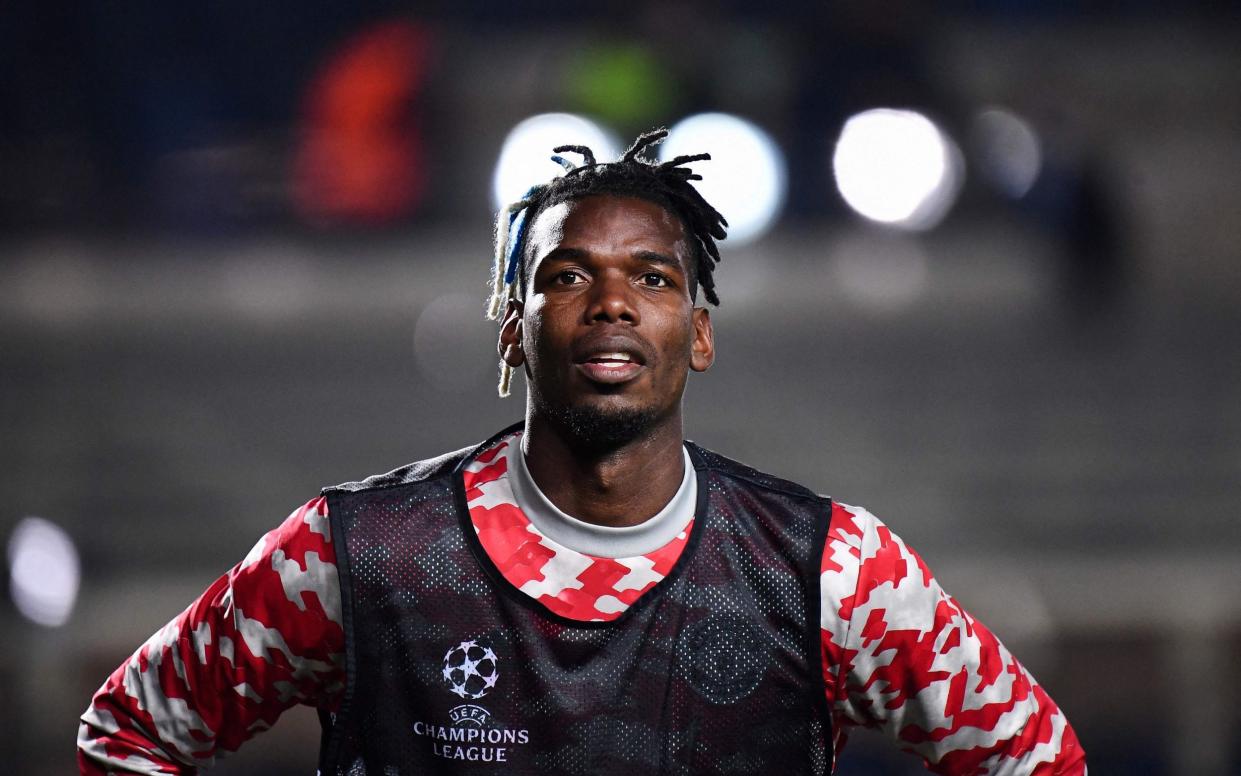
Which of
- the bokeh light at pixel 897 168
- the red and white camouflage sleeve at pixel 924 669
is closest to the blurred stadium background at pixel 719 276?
the bokeh light at pixel 897 168

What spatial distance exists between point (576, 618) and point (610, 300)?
1.50 ft

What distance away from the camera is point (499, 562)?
2189mm

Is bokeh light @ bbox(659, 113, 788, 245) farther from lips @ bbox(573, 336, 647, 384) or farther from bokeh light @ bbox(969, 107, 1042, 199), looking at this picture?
lips @ bbox(573, 336, 647, 384)

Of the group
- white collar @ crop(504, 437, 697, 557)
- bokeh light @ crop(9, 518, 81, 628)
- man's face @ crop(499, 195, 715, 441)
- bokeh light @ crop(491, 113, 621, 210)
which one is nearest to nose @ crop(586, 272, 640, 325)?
man's face @ crop(499, 195, 715, 441)

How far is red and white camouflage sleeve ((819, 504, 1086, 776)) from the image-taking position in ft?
7.04

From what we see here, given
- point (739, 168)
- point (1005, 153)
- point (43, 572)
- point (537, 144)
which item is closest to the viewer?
point (43, 572)

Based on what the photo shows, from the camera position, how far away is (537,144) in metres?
8.66

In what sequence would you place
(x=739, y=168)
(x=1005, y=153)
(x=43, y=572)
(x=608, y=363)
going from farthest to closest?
(x=1005, y=153), (x=739, y=168), (x=43, y=572), (x=608, y=363)

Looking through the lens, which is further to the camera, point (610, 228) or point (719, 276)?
point (719, 276)

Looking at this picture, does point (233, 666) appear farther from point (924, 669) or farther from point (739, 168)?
point (739, 168)

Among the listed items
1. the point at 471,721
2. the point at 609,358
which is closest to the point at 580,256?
the point at 609,358

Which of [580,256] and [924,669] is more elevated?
[580,256]

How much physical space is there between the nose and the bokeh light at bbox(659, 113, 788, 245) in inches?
236

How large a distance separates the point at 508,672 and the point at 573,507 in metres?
0.26
